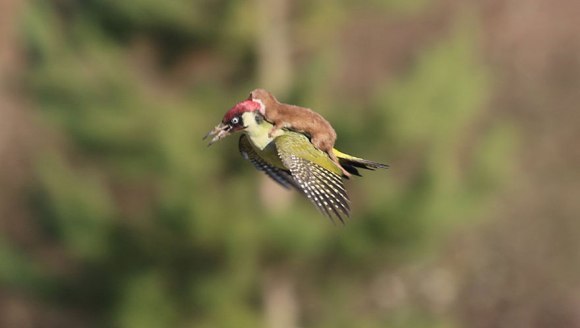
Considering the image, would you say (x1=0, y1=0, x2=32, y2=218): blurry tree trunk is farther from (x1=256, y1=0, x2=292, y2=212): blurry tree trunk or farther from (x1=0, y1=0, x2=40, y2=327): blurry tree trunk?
(x1=256, y1=0, x2=292, y2=212): blurry tree trunk

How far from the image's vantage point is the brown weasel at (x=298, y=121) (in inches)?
120

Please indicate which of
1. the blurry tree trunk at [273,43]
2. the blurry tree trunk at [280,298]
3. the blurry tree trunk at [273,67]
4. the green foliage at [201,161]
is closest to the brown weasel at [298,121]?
the green foliage at [201,161]

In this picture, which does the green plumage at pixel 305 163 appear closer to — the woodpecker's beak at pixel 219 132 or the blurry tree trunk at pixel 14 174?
the woodpecker's beak at pixel 219 132

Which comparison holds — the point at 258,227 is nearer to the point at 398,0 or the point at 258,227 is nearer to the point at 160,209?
the point at 160,209

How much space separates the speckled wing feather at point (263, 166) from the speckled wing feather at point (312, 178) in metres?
0.22

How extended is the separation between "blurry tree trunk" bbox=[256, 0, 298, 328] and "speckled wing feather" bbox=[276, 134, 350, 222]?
9.37 metres

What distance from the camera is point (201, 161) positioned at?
43.1 feet

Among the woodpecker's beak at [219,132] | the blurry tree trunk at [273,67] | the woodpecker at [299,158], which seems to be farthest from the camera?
the blurry tree trunk at [273,67]

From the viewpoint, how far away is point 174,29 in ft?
42.9

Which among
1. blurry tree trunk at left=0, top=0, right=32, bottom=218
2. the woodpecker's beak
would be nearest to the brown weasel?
the woodpecker's beak

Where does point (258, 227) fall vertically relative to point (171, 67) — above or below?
below

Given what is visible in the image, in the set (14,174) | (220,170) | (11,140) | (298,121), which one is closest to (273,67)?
(220,170)

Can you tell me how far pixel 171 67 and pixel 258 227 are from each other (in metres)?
1.84

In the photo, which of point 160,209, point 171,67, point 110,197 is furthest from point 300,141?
point 110,197
